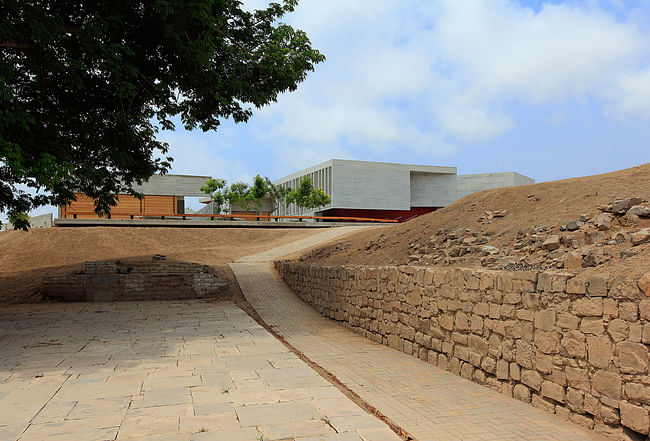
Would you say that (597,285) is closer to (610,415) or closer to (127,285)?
(610,415)

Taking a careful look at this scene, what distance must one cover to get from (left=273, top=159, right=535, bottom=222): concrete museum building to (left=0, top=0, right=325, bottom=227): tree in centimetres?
3734

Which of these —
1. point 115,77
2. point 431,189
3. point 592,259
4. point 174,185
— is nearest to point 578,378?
point 592,259

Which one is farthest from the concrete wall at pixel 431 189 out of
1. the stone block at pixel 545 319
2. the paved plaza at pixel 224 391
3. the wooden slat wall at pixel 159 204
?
the stone block at pixel 545 319

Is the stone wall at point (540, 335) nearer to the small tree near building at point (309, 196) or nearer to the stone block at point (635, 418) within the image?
the stone block at point (635, 418)

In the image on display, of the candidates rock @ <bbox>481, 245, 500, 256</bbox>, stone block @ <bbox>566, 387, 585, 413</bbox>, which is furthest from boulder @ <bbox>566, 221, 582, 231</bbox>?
stone block @ <bbox>566, 387, 585, 413</bbox>

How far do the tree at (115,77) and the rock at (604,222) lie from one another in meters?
8.08

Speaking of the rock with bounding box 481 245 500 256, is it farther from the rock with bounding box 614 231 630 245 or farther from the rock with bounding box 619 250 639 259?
the rock with bounding box 619 250 639 259

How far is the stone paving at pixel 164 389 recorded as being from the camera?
4125 millimetres

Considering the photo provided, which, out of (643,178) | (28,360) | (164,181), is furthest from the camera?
(164,181)

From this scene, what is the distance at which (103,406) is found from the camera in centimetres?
479

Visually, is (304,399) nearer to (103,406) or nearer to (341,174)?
(103,406)

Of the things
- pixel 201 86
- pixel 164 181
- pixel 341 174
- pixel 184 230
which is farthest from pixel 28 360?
pixel 341 174

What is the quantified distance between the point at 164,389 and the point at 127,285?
33.6 feet

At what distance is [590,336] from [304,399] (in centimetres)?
302
